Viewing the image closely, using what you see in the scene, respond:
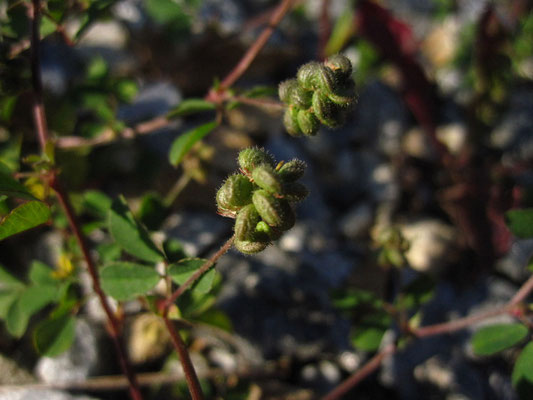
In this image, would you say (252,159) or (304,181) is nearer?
(252,159)

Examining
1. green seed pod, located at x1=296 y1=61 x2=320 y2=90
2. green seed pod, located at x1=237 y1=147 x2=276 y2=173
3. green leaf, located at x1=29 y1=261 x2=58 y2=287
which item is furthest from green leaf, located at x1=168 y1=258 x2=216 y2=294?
green leaf, located at x1=29 y1=261 x2=58 y2=287

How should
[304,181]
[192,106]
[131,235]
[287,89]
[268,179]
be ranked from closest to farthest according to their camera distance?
[268,179], [287,89], [131,235], [192,106], [304,181]

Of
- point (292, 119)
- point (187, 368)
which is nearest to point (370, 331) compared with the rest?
point (187, 368)

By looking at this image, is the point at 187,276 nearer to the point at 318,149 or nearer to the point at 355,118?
the point at 318,149

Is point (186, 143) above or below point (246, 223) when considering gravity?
above

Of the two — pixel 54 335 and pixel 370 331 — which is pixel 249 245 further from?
pixel 54 335

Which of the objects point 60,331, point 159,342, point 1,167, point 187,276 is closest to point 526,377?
point 187,276

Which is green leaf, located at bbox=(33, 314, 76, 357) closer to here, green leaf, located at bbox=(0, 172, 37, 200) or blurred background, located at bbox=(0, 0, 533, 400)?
blurred background, located at bbox=(0, 0, 533, 400)
